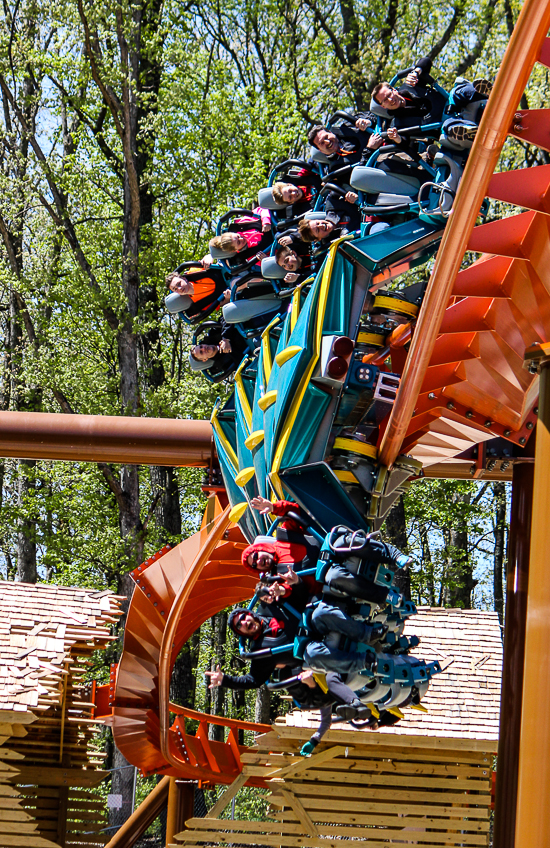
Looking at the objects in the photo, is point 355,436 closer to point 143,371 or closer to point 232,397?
point 232,397

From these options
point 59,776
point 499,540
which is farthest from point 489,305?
point 499,540

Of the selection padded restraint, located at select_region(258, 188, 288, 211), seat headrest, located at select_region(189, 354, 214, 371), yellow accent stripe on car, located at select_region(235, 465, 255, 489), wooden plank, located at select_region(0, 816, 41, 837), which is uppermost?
padded restraint, located at select_region(258, 188, 288, 211)

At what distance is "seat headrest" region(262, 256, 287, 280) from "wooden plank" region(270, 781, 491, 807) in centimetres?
483

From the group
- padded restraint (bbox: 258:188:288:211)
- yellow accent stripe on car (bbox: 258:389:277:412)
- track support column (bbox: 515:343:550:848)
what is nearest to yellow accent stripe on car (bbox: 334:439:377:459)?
yellow accent stripe on car (bbox: 258:389:277:412)

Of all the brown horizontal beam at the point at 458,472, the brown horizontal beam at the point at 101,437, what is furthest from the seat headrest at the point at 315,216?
the brown horizontal beam at the point at 458,472

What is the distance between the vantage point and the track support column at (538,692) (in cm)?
380

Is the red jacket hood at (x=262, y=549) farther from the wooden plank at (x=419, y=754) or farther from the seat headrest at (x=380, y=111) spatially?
the wooden plank at (x=419, y=754)

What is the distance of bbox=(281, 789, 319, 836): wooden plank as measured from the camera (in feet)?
25.8

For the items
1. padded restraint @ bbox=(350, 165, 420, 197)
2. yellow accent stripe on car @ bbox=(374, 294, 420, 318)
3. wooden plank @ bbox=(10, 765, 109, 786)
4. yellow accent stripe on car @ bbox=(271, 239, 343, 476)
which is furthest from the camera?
wooden plank @ bbox=(10, 765, 109, 786)

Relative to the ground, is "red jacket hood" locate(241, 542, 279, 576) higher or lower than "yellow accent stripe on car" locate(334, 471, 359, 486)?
lower

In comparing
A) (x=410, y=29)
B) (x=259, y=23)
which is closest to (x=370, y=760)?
(x=410, y=29)

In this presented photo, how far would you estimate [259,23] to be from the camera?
68.8 ft

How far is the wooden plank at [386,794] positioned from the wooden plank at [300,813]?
0.24 feet

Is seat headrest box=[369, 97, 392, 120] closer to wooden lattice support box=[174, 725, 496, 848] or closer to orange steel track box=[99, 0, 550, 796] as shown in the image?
orange steel track box=[99, 0, 550, 796]
